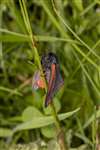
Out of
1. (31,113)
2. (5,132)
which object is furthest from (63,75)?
(5,132)

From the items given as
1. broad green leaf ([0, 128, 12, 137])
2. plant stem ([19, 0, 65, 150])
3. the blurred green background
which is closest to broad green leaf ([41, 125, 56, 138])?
the blurred green background

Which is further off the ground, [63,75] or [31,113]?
[63,75]

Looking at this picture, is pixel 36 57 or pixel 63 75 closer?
pixel 36 57

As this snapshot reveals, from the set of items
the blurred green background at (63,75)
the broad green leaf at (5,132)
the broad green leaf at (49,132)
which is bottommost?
the broad green leaf at (49,132)

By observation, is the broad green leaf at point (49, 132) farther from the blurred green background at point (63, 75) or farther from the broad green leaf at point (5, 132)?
the broad green leaf at point (5, 132)

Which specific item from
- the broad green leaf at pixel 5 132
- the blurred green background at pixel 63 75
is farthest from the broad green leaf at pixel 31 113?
the broad green leaf at pixel 5 132

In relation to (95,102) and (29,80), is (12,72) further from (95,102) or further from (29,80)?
(95,102)

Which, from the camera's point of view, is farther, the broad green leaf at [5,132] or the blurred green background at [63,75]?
the broad green leaf at [5,132]

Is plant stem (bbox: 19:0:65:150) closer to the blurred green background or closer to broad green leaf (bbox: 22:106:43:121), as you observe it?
the blurred green background

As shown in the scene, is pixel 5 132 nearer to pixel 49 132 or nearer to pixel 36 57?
pixel 49 132
